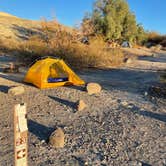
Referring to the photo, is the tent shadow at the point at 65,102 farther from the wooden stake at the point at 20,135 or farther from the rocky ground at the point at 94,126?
the wooden stake at the point at 20,135

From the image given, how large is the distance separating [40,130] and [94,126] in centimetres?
120

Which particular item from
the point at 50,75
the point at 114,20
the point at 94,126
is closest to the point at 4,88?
the point at 50,75

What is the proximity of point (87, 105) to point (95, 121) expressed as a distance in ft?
4.01

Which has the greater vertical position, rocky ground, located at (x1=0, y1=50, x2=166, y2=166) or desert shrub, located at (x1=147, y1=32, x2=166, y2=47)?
desert shrub, located at (x1=147, y1=32, x2=166, y2=47)

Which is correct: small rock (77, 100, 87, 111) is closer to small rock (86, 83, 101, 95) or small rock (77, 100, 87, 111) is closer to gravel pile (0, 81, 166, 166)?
gravel pile (0, 81, 166, 166)

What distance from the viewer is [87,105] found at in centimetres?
970

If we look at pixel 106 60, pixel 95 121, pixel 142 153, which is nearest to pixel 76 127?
pixel 95 121

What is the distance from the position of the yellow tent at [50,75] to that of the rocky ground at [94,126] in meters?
0.38

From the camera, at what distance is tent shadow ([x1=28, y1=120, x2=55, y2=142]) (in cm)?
771

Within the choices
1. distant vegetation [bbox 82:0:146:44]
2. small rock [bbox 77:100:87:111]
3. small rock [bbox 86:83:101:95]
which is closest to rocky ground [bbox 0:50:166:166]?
small rock [bbox 77:100:87:111]

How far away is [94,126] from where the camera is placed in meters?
8.20

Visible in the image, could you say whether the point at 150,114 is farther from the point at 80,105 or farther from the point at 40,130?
the point at 40,130

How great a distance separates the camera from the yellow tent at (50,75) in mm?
12078

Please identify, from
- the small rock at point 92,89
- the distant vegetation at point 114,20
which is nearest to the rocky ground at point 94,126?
the small rock at point 92,89
